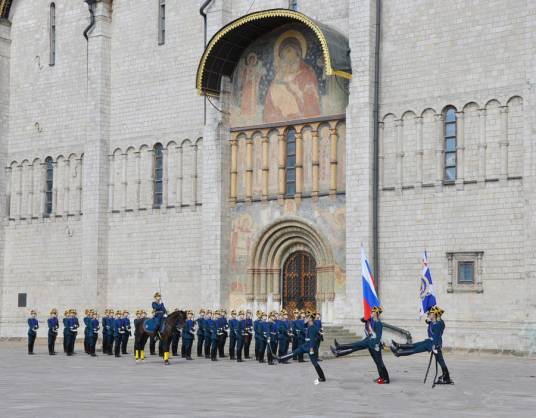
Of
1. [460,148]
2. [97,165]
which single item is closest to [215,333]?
[460,148]

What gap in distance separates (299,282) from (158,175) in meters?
7.83

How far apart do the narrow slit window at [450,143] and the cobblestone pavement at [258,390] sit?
6.10 metres

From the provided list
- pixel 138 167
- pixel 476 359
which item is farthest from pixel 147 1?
pixel 476 359

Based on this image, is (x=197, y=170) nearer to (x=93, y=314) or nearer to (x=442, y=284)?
(x=93, y=314)

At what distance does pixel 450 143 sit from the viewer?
3203cm

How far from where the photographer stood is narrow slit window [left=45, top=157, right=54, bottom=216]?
4331cm

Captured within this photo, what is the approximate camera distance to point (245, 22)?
3500 centimetres

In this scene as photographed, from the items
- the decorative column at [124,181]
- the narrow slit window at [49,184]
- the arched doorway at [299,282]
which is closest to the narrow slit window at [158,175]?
the decorative column at [124,181]

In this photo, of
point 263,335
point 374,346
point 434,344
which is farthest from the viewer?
point 263,335

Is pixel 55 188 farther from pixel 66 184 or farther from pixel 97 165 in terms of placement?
pixel 97 165

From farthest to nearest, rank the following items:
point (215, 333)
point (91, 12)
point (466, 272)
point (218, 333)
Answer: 1. point (91, 12)
2. point (466, 272)
3. point (218, 333)
4. point (215, 333)

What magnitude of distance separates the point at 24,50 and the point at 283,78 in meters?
14.2

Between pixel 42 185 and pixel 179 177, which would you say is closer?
pixel 179 177

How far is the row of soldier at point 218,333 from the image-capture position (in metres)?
29.1
